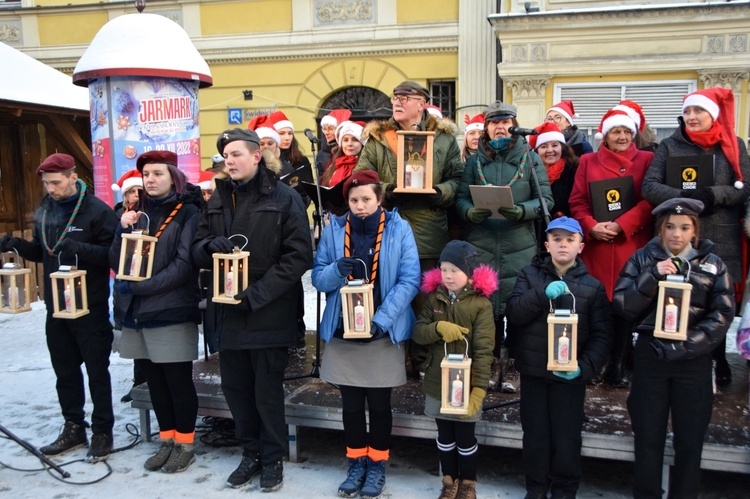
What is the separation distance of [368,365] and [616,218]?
211cm

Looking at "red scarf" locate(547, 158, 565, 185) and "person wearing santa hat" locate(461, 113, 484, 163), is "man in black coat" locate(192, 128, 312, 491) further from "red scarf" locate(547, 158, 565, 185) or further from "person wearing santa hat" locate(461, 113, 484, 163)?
"person wearing santa hat" locate(461, 113, 484, 163)

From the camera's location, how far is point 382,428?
4133 mm

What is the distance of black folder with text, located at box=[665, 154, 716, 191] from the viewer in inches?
177

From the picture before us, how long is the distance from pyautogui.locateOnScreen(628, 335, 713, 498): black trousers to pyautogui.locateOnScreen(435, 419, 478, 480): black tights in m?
0.90

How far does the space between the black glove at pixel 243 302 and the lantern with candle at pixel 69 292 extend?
1263mm

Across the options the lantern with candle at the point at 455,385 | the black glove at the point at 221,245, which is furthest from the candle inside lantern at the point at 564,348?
the black glove at the point at 221,245

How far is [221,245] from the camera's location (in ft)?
13.5

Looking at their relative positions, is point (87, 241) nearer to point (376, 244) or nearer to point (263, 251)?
point (263, 251)

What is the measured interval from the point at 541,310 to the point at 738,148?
2.04 meters

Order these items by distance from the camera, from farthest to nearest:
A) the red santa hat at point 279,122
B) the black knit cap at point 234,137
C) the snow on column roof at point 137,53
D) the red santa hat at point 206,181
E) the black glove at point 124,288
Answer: the red santa hat at point 279,122
the snow on column roof at point 137,53
the red santa hat at point 206,181
the black glove at point 124,288
the black knit cap at point 234,137

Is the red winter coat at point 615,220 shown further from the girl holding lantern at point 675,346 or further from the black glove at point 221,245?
the black glove at point 221,245

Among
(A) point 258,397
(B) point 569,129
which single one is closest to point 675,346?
(A) point 258,397

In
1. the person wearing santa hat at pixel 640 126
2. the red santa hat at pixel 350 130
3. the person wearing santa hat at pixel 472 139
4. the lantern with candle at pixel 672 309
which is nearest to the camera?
the lantern with candle at pixel 672 309

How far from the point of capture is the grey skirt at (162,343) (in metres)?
4.46
